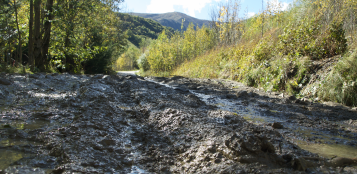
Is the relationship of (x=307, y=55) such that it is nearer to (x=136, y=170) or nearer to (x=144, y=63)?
(x=136, y=170)

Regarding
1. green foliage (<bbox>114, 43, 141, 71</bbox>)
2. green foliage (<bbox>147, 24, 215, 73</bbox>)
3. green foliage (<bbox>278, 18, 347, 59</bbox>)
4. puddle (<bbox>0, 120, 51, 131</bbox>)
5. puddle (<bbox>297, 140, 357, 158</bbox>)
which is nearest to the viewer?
puddle (<bbox>297, 140, 357, 158</bbox>)

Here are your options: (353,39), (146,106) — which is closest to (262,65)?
(353,39)

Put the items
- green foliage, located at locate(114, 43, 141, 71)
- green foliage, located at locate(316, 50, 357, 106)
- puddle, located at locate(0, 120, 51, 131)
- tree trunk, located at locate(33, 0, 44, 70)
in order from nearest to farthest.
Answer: puddle, located at locate(0, 120, 51, 131), green foliage, located at locate(316, 50, 357, 106), tree trunk, located at locate(33, 0, 44, 70), green foliage, located at locate(114, 43, 141, 71)

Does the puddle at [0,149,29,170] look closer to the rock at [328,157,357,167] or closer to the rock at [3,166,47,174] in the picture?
the rock at [3,166,47,174]

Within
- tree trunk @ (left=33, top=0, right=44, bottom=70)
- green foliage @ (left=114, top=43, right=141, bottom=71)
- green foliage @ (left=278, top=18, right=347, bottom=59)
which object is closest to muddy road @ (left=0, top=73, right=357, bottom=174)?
green foliage @ (left=278, top=18, right=347, bottom=59)

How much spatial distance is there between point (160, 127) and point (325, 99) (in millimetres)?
4767

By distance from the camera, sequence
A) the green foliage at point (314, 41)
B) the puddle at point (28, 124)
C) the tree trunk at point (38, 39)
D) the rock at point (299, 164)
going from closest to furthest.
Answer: the rock at point (299, 164) < the puddle at point (28, 124) < the green foliage at point (314, 41) < the tree trunk at point (38, 39)

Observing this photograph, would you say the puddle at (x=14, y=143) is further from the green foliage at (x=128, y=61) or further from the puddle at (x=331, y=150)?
the green foliage at (x=128, y=61)

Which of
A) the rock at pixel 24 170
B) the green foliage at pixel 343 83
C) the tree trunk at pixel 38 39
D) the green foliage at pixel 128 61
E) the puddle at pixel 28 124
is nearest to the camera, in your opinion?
the rock at pixel 24 170

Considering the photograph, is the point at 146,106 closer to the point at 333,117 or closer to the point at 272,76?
the point at 333,117

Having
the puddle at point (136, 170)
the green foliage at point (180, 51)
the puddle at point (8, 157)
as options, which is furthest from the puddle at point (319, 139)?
the green foliage at point (180, 51)

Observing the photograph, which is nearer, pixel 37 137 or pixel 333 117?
pixel 37 137

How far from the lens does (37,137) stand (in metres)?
2.01

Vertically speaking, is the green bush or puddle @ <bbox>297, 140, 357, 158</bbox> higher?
the green bush
